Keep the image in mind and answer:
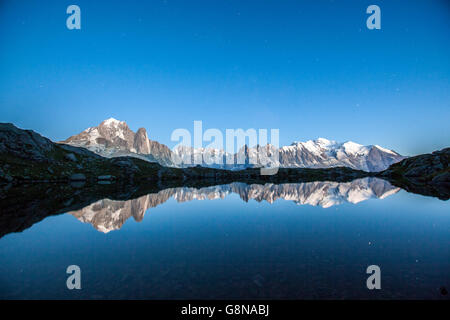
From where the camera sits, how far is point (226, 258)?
50.0 feet

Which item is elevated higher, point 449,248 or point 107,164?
point 107,164

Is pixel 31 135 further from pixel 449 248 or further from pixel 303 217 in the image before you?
pixel 449 248

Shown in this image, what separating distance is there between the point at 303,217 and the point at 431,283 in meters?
18.1

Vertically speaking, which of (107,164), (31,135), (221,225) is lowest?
(221,225)

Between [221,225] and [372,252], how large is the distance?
15368 mm

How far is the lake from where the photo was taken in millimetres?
10820

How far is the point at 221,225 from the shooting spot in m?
26.1

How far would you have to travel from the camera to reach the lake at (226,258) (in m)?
10.8

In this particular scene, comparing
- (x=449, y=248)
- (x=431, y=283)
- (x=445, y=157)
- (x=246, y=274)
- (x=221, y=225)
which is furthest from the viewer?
(x=445, y=157)
